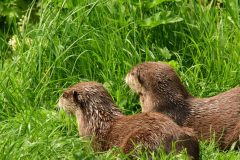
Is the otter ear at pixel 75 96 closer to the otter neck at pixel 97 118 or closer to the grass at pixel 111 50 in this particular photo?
the otter neck at pixel 97 118

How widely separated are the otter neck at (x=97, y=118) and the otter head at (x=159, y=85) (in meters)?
0.50

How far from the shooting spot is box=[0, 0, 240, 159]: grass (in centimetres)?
741

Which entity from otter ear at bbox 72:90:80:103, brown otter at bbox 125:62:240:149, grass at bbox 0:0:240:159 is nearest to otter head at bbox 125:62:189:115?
brown otter at bbox 125:62:240:149

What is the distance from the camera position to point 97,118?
6.68 meters

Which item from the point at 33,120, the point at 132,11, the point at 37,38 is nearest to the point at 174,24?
the point at 132,11

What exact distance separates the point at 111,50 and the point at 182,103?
0.81 metres

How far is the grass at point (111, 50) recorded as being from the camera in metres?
7.41

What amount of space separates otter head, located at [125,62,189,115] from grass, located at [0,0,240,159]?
0.90 ft

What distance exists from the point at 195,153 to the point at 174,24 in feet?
6.06

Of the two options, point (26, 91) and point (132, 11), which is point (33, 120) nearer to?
point (26, 91)

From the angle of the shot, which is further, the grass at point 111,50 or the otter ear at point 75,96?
the grass at point 111,50

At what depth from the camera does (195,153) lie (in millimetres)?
6262

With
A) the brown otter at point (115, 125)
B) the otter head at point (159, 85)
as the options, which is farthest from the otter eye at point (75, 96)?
the otter head at point (159, 85)

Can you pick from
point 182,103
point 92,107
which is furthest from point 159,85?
point 92,107
